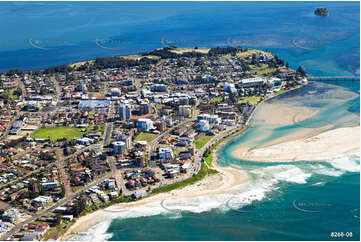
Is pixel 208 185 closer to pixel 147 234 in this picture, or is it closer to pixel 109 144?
pixel 147 234

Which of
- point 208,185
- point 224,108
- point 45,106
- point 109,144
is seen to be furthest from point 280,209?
point 45,106

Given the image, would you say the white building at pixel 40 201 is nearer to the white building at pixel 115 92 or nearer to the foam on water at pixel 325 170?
the foam on water at pixel 325 170

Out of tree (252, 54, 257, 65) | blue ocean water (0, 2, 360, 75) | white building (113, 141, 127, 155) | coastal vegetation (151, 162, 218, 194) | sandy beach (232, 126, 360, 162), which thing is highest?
blue ocean water (0, 2, 360, 75)

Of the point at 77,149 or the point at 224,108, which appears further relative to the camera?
the point at 224,108

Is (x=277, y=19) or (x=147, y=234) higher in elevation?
(x=277, y=19)

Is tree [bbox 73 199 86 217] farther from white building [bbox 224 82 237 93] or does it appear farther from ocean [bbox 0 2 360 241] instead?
white building [bbox 224 82 237 93]

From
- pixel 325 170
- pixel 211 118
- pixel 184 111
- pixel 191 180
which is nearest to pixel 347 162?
pixel 325 170

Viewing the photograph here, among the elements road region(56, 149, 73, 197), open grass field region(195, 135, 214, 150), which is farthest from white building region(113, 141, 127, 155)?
open grass field region(195, 135, 214, 150)
